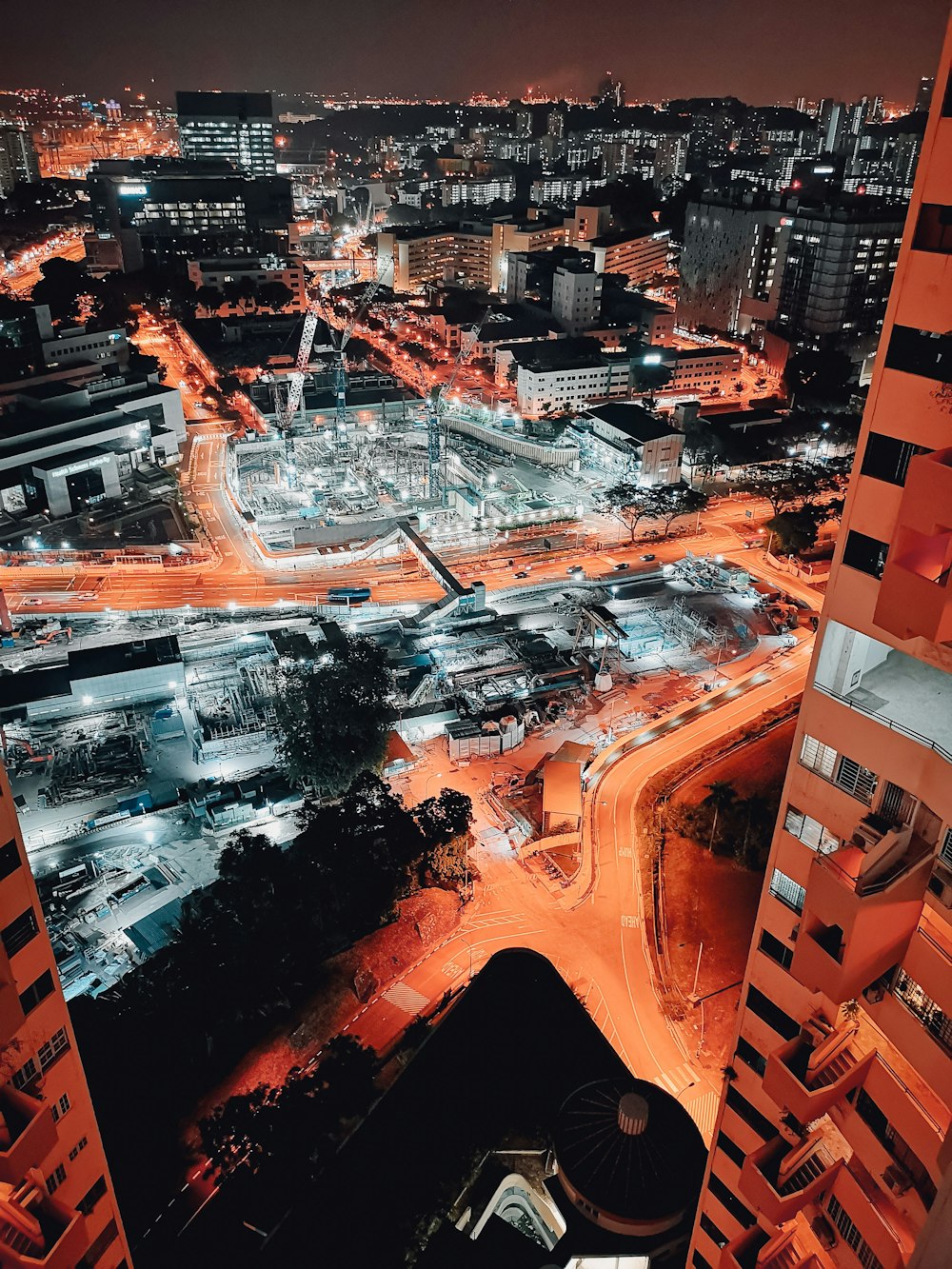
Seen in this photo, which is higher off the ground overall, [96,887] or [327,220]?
[327,220]

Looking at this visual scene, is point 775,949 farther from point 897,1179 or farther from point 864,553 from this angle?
point 864,553

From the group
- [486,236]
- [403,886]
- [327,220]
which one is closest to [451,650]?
[403,886]

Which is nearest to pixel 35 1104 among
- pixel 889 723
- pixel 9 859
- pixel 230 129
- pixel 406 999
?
pixel 9 859

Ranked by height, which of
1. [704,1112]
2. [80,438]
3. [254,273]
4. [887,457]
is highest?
[887,457]

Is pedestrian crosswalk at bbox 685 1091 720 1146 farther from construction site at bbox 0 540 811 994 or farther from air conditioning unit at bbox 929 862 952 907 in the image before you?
air conditioning unit at bbox 929 862 952 907

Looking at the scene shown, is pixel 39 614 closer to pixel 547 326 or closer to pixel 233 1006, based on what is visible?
pixel 233 1006

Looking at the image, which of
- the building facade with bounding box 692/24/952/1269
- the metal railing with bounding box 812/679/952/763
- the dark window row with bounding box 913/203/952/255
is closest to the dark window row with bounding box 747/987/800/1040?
the building facade with bounding box 692/24/952/1269

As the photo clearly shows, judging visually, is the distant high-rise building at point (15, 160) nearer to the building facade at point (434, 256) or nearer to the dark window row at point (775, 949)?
the building facade at point (434, 256)
